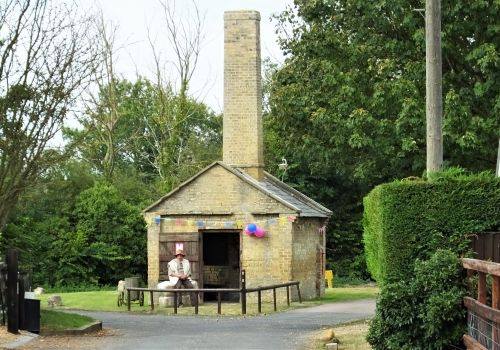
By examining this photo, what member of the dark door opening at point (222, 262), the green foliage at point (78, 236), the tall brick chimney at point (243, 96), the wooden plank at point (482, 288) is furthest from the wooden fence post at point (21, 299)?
the green foliage at point (78, 236)

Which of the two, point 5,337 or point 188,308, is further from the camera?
point 188,308

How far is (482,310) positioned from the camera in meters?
11.2

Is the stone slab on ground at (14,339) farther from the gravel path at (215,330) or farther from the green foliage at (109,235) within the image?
the green foliage at (109,235)

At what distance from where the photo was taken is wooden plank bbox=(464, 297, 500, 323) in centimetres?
1025

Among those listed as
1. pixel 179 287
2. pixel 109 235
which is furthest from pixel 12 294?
pixel 109 235

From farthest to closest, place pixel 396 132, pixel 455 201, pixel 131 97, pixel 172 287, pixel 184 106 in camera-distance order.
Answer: pixel 131 97, pixel 184 106, pixel 396 132, pixel 172 287, pixel 455 201

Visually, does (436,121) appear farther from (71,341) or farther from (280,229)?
(280,229)

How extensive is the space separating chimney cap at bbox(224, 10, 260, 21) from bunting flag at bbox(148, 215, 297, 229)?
263 inches

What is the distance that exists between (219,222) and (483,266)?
1963 centimetres

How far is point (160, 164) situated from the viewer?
5338 cm

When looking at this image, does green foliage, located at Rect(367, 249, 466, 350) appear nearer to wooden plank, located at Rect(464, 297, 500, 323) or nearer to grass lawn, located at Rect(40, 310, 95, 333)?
wooden plank, located at Rect(464, 297, 500, 323)

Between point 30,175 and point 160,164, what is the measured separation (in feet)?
107

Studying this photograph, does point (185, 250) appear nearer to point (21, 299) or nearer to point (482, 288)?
point (21, 299)

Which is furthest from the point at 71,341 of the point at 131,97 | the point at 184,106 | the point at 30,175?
the point at 131,97
